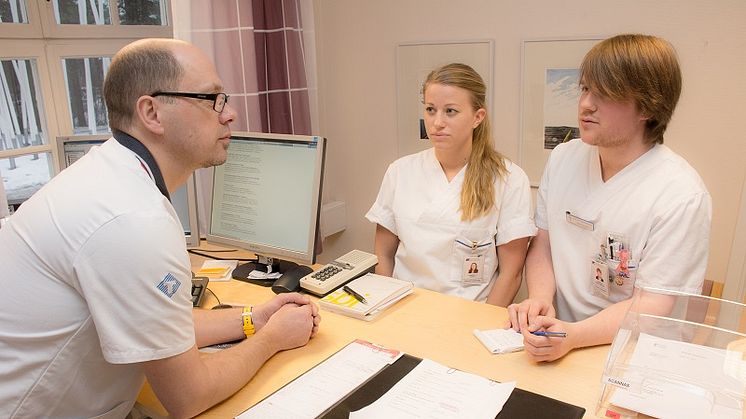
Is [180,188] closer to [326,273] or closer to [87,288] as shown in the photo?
[326,273]

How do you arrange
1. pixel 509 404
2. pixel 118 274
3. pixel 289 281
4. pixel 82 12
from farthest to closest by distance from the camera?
pixel 82 12
pixel 289 281
pixel 509 404
pixel 118 274

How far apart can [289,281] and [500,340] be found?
2.30 ft

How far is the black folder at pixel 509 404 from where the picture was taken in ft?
3.53

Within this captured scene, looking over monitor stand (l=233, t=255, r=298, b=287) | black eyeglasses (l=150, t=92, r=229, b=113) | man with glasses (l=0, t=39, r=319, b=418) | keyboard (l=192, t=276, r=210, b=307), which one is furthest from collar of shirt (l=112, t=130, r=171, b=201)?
monitor stand (l=233, t=255, r=298, b=287)

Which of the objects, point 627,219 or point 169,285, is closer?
point 169,285

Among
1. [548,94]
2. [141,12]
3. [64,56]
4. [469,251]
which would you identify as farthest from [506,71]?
[64,56]

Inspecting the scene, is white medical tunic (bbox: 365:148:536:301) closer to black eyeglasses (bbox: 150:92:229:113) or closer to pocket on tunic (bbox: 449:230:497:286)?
pocket on tunic (bbox: 449:230:497:286)

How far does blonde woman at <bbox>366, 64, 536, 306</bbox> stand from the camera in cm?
187

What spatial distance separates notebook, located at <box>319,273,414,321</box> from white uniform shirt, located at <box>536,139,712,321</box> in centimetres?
50

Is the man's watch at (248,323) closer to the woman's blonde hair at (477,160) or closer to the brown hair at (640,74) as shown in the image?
the woman's blonde hair at (477,160)

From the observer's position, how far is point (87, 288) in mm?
1013

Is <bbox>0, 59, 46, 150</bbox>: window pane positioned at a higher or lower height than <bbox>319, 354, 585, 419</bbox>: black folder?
higher

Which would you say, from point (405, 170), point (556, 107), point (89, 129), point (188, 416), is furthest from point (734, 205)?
point (89, 129)

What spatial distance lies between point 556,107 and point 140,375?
1.96 m
